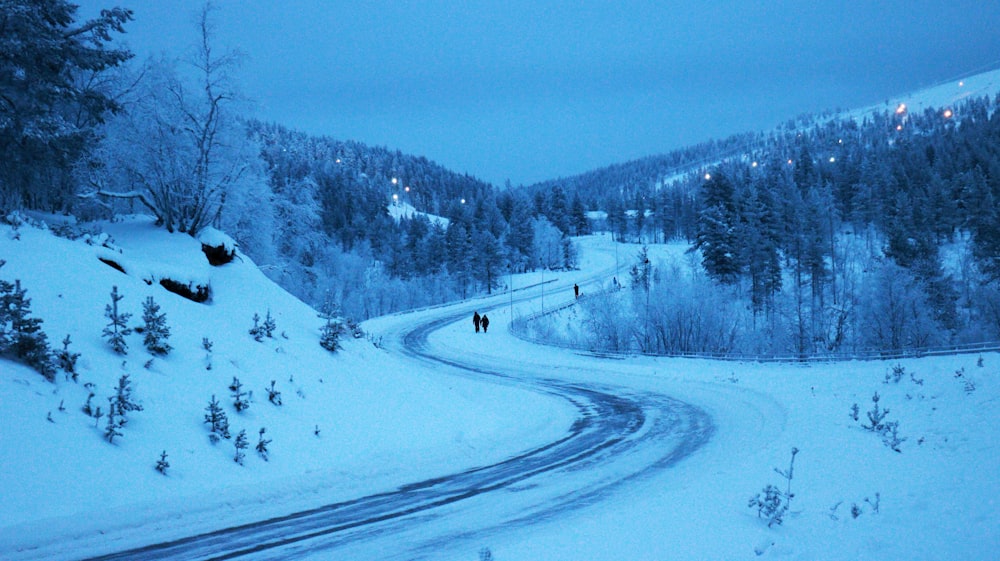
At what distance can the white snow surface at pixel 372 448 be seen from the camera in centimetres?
633

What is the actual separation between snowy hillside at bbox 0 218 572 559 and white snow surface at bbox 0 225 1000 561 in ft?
0.12

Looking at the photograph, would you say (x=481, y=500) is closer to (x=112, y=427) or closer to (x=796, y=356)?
(x=112, y=427)

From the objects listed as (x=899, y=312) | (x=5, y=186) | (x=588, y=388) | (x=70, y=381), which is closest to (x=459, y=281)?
(x=899, y=312)

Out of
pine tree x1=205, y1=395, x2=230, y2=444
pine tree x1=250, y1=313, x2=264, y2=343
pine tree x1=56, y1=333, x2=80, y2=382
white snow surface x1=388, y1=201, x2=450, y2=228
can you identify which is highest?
white snow surface x1=388, y1=201, x2=450, y2=228

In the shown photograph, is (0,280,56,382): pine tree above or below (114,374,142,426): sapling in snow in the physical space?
above

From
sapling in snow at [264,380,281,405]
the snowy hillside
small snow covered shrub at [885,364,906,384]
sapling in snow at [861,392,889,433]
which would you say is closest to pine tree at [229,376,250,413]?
the snowy hillside

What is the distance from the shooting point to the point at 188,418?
883cm

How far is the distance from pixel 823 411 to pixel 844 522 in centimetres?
942

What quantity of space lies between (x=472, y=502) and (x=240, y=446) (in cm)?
374

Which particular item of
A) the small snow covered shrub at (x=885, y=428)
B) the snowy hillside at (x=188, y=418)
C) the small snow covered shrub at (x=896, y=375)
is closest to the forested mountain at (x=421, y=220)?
the snowy hillside at (x=188, y=418)

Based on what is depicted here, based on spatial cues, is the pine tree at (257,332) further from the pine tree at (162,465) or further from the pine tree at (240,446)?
the pine tree at (162,465)

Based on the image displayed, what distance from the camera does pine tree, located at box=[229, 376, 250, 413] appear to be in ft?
32.0

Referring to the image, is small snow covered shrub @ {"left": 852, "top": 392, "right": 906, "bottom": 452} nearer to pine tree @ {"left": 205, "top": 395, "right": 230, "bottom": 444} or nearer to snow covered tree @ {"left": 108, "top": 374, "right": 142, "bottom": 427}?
pine tree @ {"left": 205, "top": 395, "right": 230, "bottom": 444}

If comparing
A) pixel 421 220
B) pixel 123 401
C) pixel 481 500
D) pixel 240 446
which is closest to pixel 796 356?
pixel 481 500
